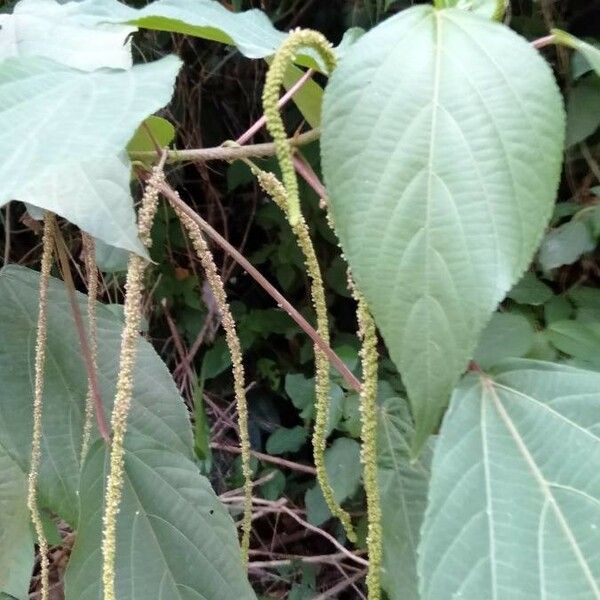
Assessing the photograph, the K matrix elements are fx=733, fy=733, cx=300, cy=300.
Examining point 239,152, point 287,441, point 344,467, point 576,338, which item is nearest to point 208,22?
point 239,152

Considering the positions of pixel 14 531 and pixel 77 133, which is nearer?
pixel 77 133

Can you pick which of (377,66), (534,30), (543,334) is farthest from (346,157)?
(534,30)

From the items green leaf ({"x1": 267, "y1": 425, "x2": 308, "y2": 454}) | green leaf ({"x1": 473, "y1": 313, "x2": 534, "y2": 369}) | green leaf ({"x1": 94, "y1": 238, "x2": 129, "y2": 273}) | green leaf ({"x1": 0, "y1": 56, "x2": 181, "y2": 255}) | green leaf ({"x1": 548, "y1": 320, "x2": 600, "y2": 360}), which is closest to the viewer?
green leaf ({"x1": 0, "y1": 56, "x2": 181, "y2": 255})

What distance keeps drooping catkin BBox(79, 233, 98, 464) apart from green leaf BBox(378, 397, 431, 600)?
0.16 m

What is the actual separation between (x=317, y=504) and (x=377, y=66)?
0.86 meters

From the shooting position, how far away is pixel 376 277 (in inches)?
9.5

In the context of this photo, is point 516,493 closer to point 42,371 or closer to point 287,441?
point 42,371

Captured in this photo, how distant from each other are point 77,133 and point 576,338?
61cm

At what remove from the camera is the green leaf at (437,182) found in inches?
9.4

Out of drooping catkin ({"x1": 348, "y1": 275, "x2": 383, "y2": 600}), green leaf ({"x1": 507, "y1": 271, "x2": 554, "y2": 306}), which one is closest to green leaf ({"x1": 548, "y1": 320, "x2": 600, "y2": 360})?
green leaf ({"x1": 507, "y1": 271, "x2": 554, "y2": 306})

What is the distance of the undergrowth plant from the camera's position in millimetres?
242

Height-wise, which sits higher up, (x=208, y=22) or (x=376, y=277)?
(x=208, y=22)

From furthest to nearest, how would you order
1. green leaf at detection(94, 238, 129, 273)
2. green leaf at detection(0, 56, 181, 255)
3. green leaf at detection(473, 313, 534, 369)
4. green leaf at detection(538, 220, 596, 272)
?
green leaf at detection(538, 220, 596, 272)
green leaf at detection(473, 313, 534, 369)
green leaf at detection(94, 238, 129, 273)
green leaf at detection(0, 56, 181, 255)

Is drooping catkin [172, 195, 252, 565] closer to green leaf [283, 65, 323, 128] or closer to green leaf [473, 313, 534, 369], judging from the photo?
green leaf [283, 65, 323, 128]
